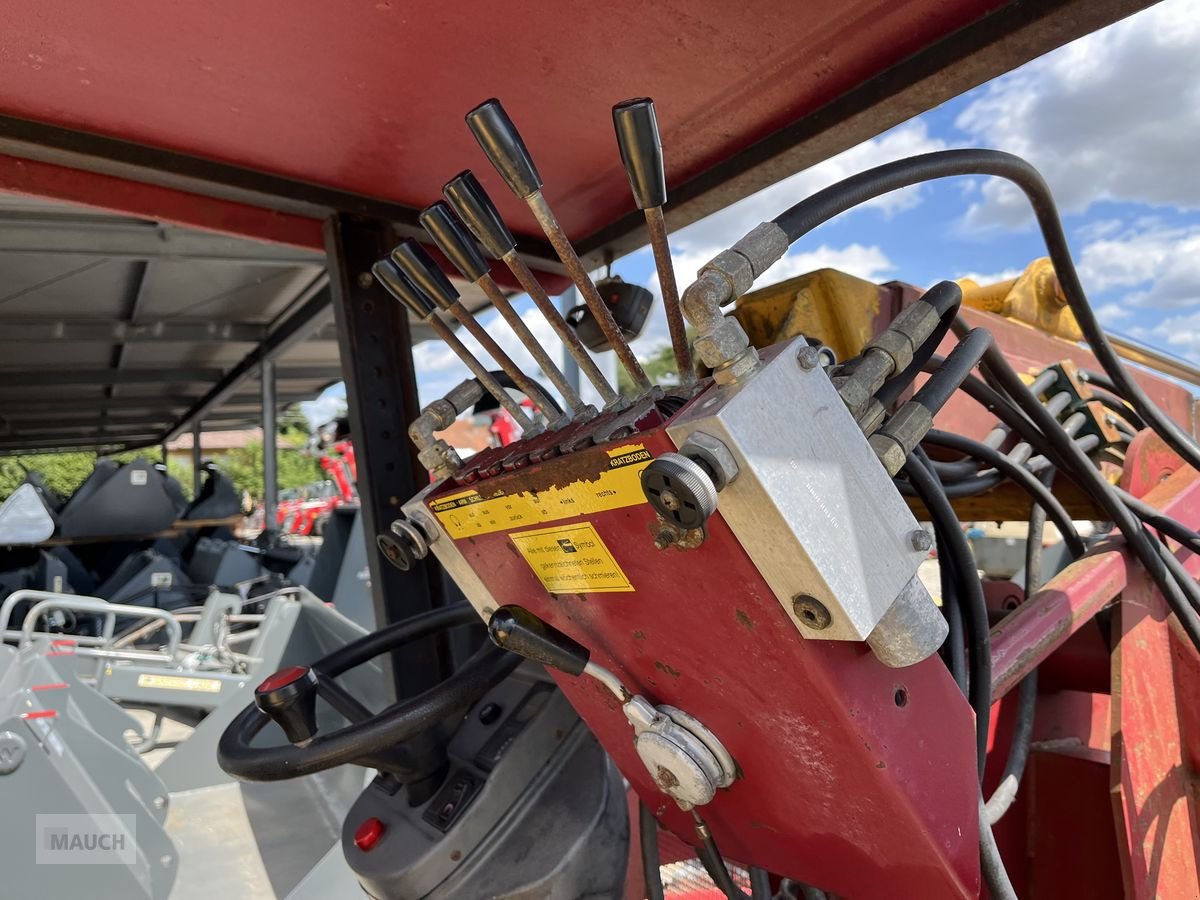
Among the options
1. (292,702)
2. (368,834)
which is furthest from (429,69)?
(368,834)

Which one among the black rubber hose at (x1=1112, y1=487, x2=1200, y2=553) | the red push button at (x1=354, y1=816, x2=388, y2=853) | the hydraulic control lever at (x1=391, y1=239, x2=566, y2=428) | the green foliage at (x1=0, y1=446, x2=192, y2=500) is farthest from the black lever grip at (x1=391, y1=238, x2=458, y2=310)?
the green foliage at (x1=0, y1=446, x2=192, y2=500)

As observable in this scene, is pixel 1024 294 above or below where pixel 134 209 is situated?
below

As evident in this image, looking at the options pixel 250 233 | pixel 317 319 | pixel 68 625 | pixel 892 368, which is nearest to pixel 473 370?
pixel 892 368

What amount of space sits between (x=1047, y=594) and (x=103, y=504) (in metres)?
8.90

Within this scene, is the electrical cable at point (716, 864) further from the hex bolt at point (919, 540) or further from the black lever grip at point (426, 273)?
the black lever grip at point (426, 273)

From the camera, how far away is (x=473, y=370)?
36.6 inches

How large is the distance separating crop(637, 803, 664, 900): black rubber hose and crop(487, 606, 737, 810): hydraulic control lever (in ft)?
0.64

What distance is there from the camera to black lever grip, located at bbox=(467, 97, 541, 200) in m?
0.70

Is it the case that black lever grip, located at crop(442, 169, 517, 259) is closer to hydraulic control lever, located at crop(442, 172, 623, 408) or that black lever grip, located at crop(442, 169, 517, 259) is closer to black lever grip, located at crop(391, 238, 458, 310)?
hydraulic control lever, located at crop(442, 172, 623, 408)

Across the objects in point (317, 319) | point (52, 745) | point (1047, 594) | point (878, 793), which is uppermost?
point (317, 319)

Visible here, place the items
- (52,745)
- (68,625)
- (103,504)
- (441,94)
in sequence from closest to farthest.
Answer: (441,94) → (52,745) → (68,625) → (103,504)

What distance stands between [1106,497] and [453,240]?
0.95 m

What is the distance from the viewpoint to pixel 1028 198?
1.03m

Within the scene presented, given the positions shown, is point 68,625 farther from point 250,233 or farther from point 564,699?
point 564,699
